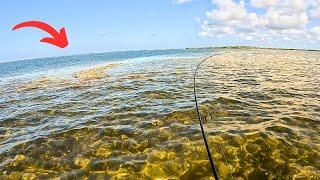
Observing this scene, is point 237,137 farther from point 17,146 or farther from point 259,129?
point 17,146

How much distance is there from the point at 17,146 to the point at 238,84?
1500 centimetres

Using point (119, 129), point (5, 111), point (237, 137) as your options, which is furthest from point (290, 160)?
point (5, 111)

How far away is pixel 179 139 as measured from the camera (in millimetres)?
10539

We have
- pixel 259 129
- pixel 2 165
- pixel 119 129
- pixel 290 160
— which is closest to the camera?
pixel 290 160

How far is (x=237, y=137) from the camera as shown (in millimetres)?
10367

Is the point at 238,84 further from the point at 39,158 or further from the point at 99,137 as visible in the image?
→ the point at 39,158

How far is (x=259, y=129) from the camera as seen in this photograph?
36.2ft

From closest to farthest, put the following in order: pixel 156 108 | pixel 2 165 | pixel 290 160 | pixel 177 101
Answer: pixel 290 160
pixel 2 165
pixel 156 108
pixel 177 101

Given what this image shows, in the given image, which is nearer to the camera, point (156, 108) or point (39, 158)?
point (39, 158)

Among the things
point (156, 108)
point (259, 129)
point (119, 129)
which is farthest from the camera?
point (156, 108)

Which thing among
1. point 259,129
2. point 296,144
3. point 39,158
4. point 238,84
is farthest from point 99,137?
point 238,84

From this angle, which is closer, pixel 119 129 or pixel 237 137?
pixel 237 137

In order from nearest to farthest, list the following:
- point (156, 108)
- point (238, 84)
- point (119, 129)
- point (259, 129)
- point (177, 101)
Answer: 1. point (259, 129)
2. point (119, 129)
3. point (156, 108)
4. point (177, 101)
5. point (238, 84)

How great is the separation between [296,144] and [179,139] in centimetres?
370
